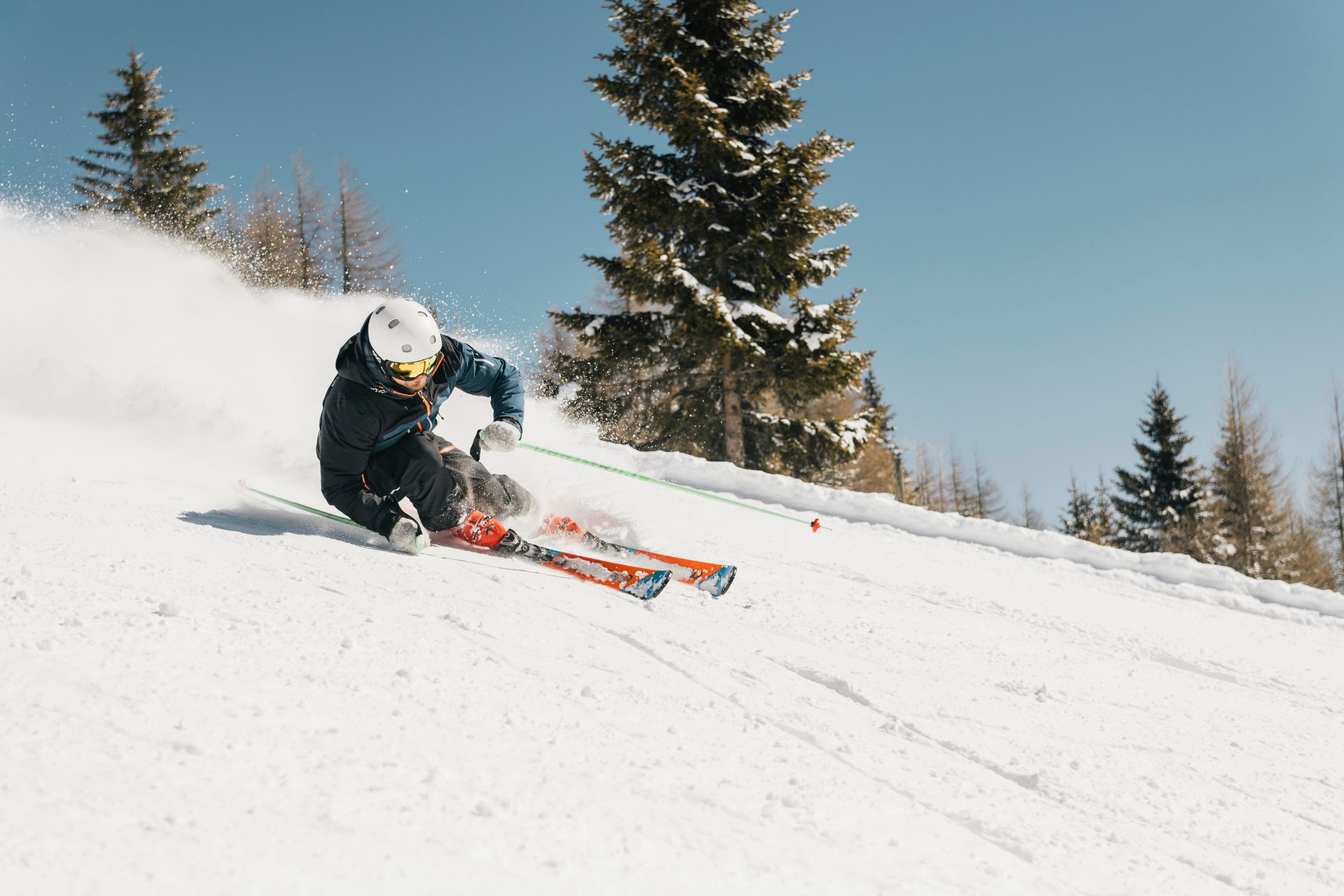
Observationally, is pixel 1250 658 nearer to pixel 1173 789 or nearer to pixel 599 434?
pixel 1173 789

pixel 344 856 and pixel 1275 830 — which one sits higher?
pixel 344 856

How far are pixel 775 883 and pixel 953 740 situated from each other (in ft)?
4.21

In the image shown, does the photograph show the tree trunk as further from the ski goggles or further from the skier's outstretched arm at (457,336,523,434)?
the ski goggles

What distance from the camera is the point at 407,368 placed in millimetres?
4316

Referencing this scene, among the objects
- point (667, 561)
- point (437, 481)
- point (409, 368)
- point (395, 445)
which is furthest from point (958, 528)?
point (409, 368)

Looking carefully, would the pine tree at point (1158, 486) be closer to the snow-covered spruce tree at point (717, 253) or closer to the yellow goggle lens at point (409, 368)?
the snow-covered spruce tree at point (717, 253)

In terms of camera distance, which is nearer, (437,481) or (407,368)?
(407,368)

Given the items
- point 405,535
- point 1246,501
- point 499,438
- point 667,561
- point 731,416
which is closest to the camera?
point 405,535

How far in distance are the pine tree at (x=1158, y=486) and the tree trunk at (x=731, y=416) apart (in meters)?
20.7

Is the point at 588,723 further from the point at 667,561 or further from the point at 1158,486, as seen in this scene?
the point at 1158,486

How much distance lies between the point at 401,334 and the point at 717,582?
214 centimetres

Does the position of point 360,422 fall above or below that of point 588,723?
above

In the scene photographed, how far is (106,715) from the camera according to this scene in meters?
1.82

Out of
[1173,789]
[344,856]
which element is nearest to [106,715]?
[344,856]
